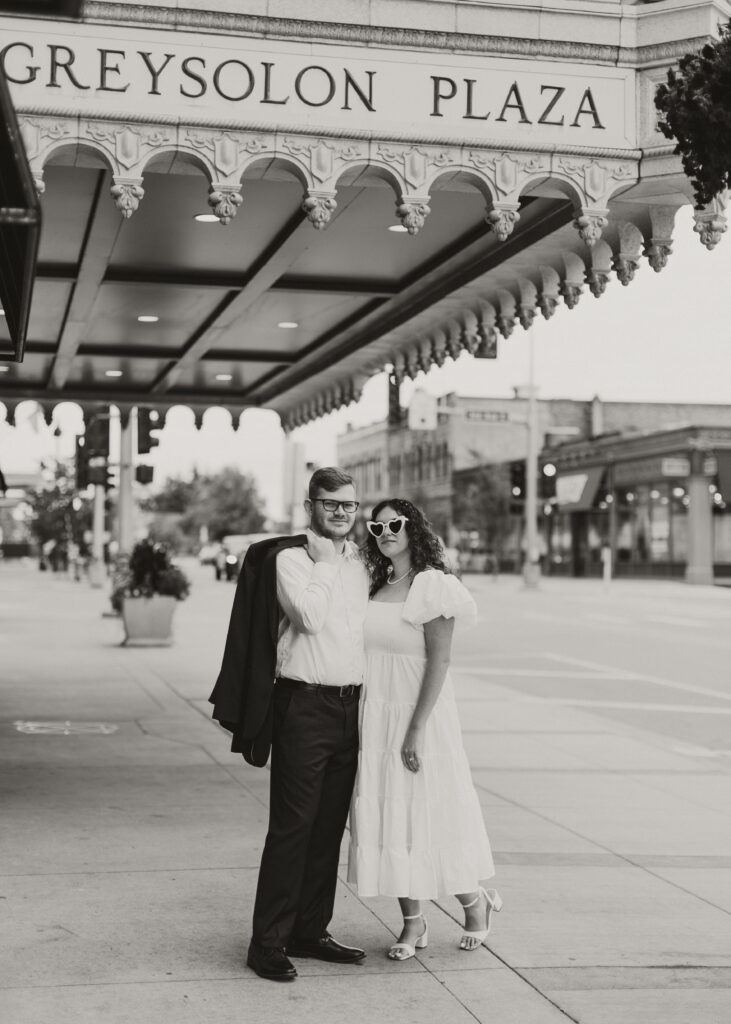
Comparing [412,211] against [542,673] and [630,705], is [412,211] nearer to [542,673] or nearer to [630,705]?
[630,705]

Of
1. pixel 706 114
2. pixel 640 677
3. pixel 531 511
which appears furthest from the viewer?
pixel 531 511

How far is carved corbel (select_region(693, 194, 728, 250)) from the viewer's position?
761cm

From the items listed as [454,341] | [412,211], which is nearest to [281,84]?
[412,211]

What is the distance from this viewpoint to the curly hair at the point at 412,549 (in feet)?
18.1

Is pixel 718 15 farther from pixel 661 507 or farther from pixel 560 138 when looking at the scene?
pixel 661 507

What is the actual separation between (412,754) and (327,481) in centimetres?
110

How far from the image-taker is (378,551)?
220 inches

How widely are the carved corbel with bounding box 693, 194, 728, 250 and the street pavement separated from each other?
3.42 meters

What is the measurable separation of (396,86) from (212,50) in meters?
0.99

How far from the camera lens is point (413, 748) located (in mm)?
5332

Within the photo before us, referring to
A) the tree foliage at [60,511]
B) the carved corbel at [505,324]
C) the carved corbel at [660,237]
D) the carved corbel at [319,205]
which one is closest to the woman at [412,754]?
the carved corbel at [319,205]

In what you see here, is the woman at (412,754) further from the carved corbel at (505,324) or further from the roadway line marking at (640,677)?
the roadway line marking at (640,677)

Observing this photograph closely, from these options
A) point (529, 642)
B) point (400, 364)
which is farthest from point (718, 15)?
point (529, 642)

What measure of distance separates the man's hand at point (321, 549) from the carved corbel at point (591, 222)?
3041 millimetres
